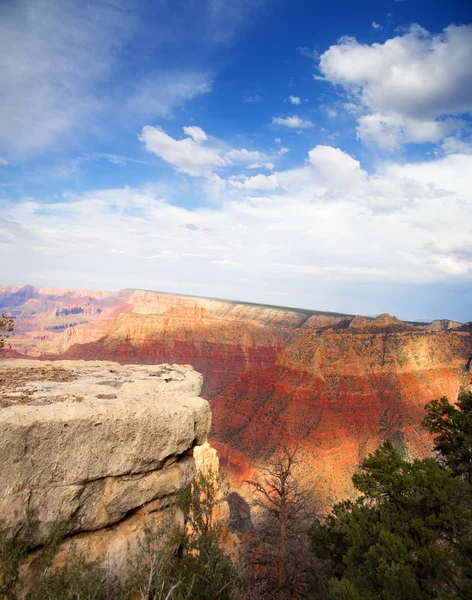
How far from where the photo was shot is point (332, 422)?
3688 cm

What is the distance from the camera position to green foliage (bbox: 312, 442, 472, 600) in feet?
23.4

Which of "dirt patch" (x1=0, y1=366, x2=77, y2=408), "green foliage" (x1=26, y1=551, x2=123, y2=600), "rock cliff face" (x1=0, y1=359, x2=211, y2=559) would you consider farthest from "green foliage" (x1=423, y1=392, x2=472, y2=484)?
"dirt patch" (x1=0, y1=366, x2=77, y2=408)

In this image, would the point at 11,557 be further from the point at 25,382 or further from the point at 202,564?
the point at 202,564

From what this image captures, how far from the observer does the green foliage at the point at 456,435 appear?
11422mm

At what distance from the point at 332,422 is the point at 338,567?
93.3 ft

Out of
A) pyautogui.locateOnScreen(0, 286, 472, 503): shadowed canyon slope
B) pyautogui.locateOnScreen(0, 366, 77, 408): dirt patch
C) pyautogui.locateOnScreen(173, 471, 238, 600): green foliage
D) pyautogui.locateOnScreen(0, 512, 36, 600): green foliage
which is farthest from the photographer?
pyautogui.locateOnScreen(0, 286, 472, 503): shadowed canyon slope

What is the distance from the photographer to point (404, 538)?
26.7ft

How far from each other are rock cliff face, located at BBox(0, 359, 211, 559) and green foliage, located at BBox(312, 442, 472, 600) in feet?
17.5

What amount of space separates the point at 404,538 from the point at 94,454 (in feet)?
27.5

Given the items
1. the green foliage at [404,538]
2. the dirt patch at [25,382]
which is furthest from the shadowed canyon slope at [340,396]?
the dirt patch at [25,382]

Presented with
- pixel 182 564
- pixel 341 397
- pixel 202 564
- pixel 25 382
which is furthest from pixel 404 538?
pixel 341 397

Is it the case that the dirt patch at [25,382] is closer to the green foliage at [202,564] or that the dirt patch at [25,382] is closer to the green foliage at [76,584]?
the green foliage at [76,584]

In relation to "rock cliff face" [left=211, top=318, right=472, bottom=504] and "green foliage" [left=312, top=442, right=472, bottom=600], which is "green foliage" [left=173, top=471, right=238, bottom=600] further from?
"rock cliff face" [left=211, top=318, right=472, bottom=504]

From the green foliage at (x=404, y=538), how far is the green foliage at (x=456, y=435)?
285 centimetres
